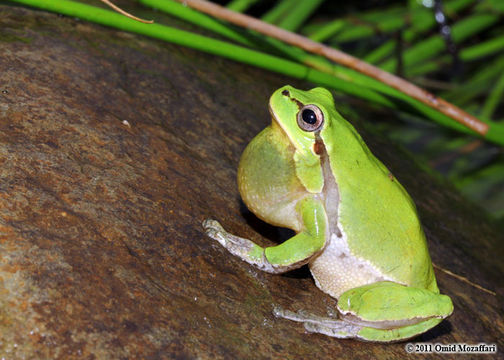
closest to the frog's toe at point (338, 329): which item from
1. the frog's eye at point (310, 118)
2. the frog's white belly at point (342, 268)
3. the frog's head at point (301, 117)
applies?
the frog's white belly at point (342, 268)

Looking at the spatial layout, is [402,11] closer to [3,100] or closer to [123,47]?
[123,47]

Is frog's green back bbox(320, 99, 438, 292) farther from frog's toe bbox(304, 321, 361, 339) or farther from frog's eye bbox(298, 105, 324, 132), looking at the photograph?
frog's toe bbox(304, 321, 361, 339)

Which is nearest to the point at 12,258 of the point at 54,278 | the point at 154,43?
the point at 54,278

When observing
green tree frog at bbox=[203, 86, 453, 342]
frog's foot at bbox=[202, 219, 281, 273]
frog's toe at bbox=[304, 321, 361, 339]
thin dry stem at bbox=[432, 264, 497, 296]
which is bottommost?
thin dry stem at bbox=[432, 264, 497, 296]

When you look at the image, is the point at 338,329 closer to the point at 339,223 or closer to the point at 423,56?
the point at 339,223

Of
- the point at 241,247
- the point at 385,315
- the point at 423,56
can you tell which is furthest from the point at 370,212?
the point at 423,56

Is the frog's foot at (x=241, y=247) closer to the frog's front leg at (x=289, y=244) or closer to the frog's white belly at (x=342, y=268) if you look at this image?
the frog's front leg at (x=289, y=244)

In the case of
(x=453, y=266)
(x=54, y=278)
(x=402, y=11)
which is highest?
(x=402, y=11)

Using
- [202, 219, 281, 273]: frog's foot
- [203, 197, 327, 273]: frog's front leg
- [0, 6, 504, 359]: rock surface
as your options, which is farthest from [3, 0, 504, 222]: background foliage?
[202, 219, 281, 273]: frog's foot

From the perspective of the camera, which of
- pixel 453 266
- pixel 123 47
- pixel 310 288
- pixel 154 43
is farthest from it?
pixel 154 43
